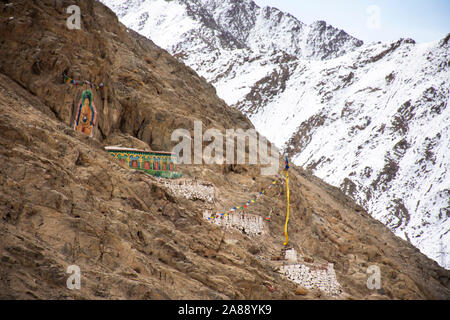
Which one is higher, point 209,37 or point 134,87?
point 209,37

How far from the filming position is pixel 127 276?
1273 cm

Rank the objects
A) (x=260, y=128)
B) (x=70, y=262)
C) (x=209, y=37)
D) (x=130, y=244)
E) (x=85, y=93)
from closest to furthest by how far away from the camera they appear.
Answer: (x=70, y=262)
(x=130, y=244)
(x=85, y=93)
(x=260, y=128)
(x=209, y=37)

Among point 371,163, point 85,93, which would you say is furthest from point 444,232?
point 85,93

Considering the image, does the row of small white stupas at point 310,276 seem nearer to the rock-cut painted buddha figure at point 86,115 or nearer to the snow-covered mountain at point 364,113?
the rock-cut painted buddha figure at point 86,115

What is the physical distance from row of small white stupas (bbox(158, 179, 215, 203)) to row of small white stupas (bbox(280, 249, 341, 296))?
13.2 feet

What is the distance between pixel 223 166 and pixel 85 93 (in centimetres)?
795

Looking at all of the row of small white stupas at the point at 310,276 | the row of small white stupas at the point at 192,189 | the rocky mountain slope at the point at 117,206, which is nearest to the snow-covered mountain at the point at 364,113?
the rocky mountain slope at the point at 117,206

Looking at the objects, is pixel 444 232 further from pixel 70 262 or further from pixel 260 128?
pixel 70 262

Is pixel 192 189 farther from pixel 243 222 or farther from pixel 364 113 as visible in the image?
pixel 364 113

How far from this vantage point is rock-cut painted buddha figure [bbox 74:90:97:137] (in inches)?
827

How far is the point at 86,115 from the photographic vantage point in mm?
21328

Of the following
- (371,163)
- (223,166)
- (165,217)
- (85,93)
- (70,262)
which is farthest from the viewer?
(371,163)

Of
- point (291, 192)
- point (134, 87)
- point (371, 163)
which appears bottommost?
point (291, 192)

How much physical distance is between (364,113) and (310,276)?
73.9 meters
